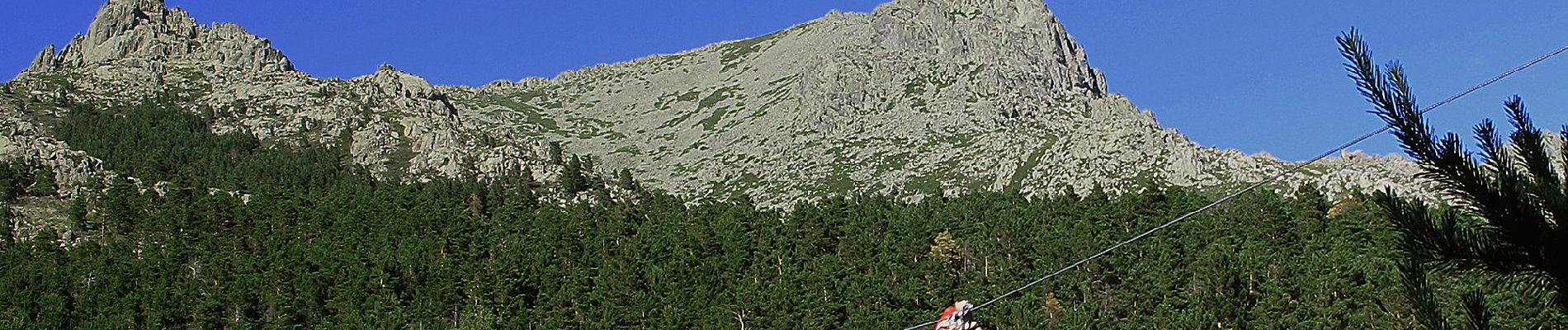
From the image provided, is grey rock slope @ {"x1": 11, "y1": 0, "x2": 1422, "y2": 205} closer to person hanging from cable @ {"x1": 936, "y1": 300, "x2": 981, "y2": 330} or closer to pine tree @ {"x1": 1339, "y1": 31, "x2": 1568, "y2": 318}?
person hanging from cable @ {"x1": 936, "y1": 300, "x2": 981, "y2": 330}

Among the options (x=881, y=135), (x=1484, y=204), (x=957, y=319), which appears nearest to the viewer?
(x=1484, y=204)

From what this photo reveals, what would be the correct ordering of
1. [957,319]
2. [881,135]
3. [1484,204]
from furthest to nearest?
[881,135]
[957,319]
[1484,204]

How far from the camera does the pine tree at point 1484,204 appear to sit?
718 cm

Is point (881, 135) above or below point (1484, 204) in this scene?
above

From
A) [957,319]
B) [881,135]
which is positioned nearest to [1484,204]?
[957,319]

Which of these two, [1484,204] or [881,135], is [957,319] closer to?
[1484,204]

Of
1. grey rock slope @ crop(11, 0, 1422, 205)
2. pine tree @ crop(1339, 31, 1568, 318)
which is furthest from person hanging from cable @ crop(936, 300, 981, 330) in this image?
grey rock slope @ crop(11, 0, 1422, 205)

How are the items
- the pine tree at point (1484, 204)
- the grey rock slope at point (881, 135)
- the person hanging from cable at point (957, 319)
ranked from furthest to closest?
the grey rock slope at point (881, 135) < the person hanging from cable at point (957, 319) < the pine tree at point (1484, 204)

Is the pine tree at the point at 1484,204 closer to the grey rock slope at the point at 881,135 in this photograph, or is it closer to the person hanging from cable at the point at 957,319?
the person hanging from cable at the point at 957,319

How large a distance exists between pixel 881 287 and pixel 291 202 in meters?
61.3

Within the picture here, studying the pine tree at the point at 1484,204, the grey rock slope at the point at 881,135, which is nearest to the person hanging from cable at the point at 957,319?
the pine tree at the point at 1484,204

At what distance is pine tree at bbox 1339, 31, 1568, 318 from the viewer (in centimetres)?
718

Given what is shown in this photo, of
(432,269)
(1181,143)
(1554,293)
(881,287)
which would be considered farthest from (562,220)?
(1554,293)

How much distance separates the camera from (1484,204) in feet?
24.1
